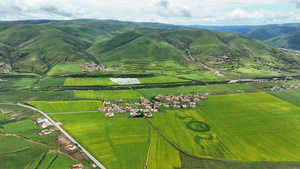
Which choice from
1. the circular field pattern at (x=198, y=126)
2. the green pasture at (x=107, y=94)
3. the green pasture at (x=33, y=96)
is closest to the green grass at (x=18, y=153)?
the green pasture at (x=33, y=96)

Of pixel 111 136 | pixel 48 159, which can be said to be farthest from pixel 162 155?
pixel 48 159

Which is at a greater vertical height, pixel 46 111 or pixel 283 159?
pixel 46 111

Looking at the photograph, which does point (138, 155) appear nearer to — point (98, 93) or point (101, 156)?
point (101, 156)

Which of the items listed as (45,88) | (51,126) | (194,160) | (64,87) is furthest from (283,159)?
(45,88)

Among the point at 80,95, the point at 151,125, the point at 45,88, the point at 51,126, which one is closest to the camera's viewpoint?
the point at 51,126

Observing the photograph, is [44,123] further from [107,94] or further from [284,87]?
[284,87]

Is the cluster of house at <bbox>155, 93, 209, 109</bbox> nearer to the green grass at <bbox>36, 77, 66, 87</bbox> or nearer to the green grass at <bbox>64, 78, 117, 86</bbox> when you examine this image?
the green grass at <bbox>64, 78, 117, 86</bbox>
